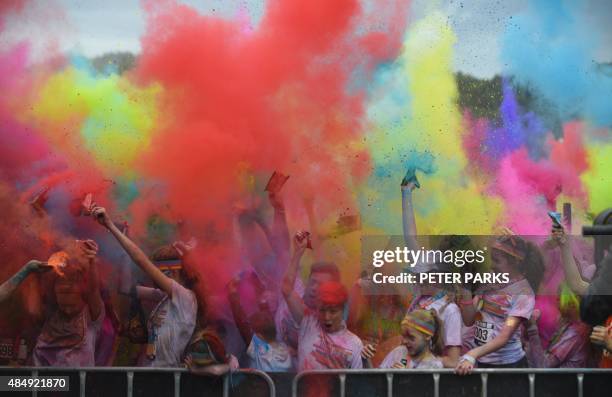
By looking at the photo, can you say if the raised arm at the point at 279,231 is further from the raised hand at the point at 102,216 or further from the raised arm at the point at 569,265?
the raised arm at the point at 569,265

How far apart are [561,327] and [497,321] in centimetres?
36

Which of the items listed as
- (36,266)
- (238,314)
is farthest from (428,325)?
(36,266)

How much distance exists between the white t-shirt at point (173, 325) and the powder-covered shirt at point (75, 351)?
0.32 m

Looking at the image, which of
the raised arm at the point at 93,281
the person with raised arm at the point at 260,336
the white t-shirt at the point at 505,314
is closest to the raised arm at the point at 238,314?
the person with raised arm at the point at 260,336

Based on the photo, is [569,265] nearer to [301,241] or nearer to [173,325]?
[301,241]

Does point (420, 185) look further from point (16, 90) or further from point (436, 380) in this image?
point (16, 90)

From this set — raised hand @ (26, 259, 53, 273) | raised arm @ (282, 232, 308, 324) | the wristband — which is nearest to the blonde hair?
the wristband

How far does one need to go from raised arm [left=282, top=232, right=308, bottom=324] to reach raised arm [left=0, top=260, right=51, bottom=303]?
1.35 metres

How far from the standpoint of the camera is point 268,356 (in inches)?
213

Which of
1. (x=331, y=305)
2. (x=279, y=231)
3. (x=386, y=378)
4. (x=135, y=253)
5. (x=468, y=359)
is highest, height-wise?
(x=279, y=231)

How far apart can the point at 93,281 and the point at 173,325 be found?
519mm

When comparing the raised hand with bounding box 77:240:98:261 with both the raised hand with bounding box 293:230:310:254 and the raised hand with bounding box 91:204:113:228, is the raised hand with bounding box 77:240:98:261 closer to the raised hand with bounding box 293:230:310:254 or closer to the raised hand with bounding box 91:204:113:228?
the raised hand with bounding box 91:204:113:228

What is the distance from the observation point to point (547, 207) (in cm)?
534

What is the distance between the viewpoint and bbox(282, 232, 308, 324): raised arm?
5.33 m
